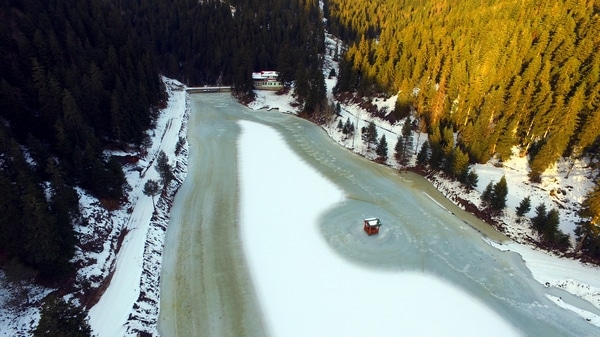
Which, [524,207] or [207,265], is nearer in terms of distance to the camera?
[207,265]

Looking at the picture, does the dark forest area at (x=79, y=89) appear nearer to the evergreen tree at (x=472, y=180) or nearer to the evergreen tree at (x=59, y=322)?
the evergreen tree at (x=59, y=322)

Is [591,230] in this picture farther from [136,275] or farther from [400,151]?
[136,275]

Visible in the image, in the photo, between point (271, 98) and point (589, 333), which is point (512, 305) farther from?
point (271, 98)

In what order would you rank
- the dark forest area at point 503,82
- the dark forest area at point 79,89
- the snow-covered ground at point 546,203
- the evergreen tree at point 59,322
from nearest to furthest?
1. the evergreen tree at point 59,322
2. the dark forest area at point 79,89
3. the snow-covered ground at point 546,203
4. the dark forest area at point 503,82

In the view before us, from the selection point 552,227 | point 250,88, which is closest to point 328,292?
point 552,227

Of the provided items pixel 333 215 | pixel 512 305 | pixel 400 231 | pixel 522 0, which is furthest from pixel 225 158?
pixel 522 0

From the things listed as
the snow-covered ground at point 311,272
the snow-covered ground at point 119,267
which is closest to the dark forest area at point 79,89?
the snow-covered ground at point 119,267
